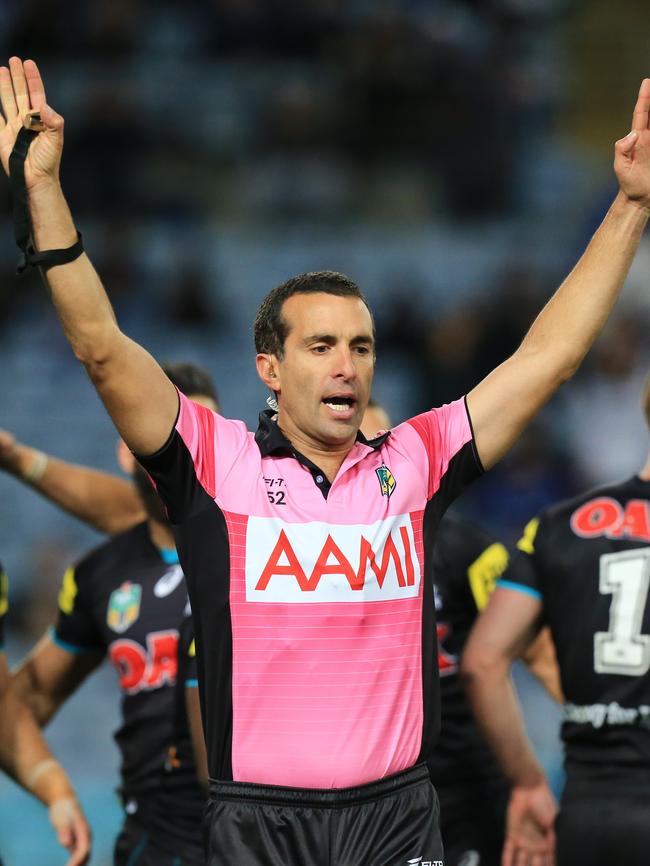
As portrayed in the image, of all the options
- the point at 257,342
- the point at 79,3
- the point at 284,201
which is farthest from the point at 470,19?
the point at 257,342

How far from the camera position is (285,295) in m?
3.83

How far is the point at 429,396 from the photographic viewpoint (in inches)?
434

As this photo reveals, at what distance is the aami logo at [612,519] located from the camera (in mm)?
4941

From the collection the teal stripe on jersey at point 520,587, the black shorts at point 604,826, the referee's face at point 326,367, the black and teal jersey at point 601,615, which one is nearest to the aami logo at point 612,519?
the black and teal jersey at point 601,615

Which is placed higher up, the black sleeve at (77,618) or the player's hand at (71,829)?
the black sleeve at (77,618)

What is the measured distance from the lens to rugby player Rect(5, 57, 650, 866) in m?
3.44

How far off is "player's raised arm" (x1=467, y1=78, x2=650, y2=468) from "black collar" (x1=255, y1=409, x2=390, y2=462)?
0.86 feet

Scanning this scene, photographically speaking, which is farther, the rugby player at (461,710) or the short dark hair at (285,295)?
the rugby player at (461,710)

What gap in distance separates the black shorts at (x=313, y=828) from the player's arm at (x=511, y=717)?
1.63m

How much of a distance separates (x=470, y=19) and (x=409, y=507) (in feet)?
35.3

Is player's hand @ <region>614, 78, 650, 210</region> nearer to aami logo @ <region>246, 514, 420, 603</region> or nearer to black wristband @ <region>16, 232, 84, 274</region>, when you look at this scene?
aami logo @ <region>246, 514, 420, 603</region>

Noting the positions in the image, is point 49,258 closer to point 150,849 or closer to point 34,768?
point 34,768

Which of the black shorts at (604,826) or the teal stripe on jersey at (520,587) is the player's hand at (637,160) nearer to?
the teal stripe on jersey at (520,587)

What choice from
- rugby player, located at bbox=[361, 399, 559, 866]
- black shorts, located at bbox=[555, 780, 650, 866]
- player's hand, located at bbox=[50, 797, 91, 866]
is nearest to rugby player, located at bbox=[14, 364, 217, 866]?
player's hand, located at bbox=[50, 797, 91, 866]
